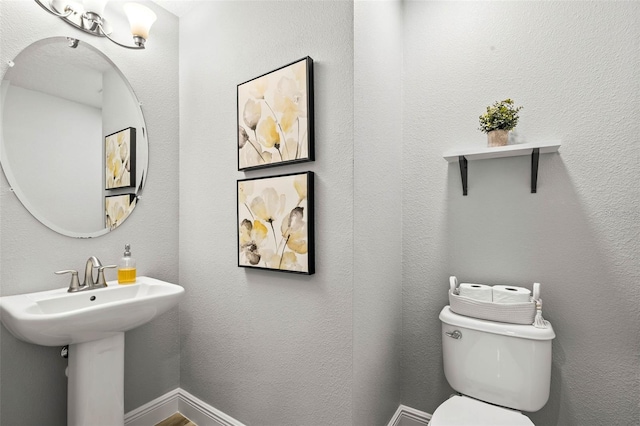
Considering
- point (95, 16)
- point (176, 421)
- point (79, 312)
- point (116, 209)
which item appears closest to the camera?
point (79, 312)

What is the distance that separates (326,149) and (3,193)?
4.47 ft

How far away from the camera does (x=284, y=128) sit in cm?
144

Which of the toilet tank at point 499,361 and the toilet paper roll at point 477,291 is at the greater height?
the toilet paper roll at point 477,291

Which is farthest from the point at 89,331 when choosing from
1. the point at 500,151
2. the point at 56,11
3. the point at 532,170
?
the point at 532,170

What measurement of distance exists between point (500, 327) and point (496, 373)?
0.19 meters

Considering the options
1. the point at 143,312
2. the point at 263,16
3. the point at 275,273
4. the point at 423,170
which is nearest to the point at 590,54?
the point at 423,170

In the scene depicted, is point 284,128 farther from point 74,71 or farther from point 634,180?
point 634,180

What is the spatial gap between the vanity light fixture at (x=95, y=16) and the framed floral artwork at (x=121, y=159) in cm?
45

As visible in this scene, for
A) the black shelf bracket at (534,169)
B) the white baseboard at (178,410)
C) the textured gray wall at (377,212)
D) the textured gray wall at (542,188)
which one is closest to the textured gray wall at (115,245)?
the white baseboard at (178,410)

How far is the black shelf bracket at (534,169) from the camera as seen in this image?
135cm

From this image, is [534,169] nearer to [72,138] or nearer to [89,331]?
[89,331]

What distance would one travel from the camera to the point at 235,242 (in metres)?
1.67

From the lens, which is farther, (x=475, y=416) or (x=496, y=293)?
(x=496, y=293)

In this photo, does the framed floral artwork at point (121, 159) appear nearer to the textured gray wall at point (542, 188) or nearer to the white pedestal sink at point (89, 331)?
Answer: the white pedestal sink at point (89, 331)
